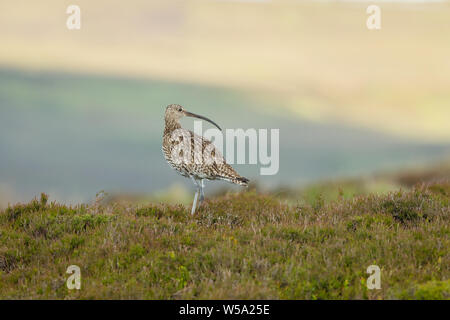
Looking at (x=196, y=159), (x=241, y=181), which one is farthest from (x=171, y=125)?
(x=241, y=181)

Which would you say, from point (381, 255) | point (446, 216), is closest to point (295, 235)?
point (381, 255)

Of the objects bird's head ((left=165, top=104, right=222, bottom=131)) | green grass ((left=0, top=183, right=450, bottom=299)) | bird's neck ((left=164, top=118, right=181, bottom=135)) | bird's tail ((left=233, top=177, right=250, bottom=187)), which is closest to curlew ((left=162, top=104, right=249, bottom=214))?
bird's tail ((left=233, top=177, right=250, bottom=187))

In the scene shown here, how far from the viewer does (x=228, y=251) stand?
8.29 m

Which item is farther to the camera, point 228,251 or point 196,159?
point 196,159

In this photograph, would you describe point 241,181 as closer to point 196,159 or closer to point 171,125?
point 196,159

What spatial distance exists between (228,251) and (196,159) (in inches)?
150

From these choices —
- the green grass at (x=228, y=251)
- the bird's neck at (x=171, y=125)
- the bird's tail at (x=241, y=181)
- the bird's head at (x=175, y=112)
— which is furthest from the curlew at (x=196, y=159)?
the green grass at (x=228, y=251)

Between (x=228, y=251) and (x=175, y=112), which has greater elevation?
(x=175, y=112)

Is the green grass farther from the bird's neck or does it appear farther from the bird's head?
the bird's head

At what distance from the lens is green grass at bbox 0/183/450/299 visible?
24.3 feet

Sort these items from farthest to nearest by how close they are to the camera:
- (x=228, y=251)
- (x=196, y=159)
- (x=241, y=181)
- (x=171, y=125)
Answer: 1. (x=171, y=125)
2. (x=241, y=181)
3. (x=196, y=159)
4. (x=228, y=251)
